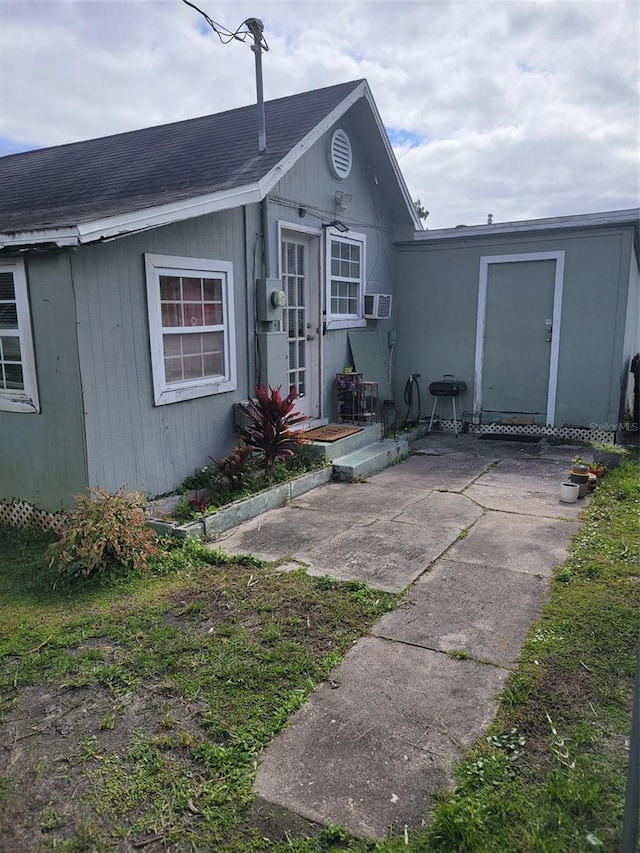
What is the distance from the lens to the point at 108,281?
4590 mm

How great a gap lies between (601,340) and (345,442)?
12.2 feet

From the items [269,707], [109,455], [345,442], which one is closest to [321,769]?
[269,707]

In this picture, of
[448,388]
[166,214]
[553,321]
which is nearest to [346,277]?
[448,388]

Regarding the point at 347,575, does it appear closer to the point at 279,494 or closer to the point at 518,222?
the point at 279,494

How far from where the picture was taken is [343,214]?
7.96m

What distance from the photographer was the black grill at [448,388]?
8805mm

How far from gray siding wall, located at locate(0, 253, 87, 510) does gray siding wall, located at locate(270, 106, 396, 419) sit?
110 inches

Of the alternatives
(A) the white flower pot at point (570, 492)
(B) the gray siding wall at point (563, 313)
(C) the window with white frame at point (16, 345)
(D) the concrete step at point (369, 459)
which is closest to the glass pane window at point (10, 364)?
(C) the window with white frame at point (16, 345)

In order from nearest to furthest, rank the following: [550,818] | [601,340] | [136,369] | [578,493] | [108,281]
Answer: [550,818] → [108,281] → [136,369] → [578,493] → [601,340]

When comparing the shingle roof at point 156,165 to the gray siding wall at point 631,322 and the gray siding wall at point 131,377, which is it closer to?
the gray siding wall at point 131,377

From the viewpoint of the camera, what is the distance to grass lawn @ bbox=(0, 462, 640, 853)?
6.58 ft

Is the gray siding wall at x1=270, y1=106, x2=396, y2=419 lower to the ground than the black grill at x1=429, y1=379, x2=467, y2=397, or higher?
higher

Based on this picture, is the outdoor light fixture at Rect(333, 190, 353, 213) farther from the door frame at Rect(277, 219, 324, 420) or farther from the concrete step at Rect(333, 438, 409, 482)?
the concrete step at Rect(333, 438, 409, 482)

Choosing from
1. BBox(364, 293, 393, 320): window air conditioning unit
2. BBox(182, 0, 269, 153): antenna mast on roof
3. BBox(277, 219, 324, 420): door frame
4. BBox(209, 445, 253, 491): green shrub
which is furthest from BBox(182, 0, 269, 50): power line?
BBox(209, 445, 253, 491): green shrub
